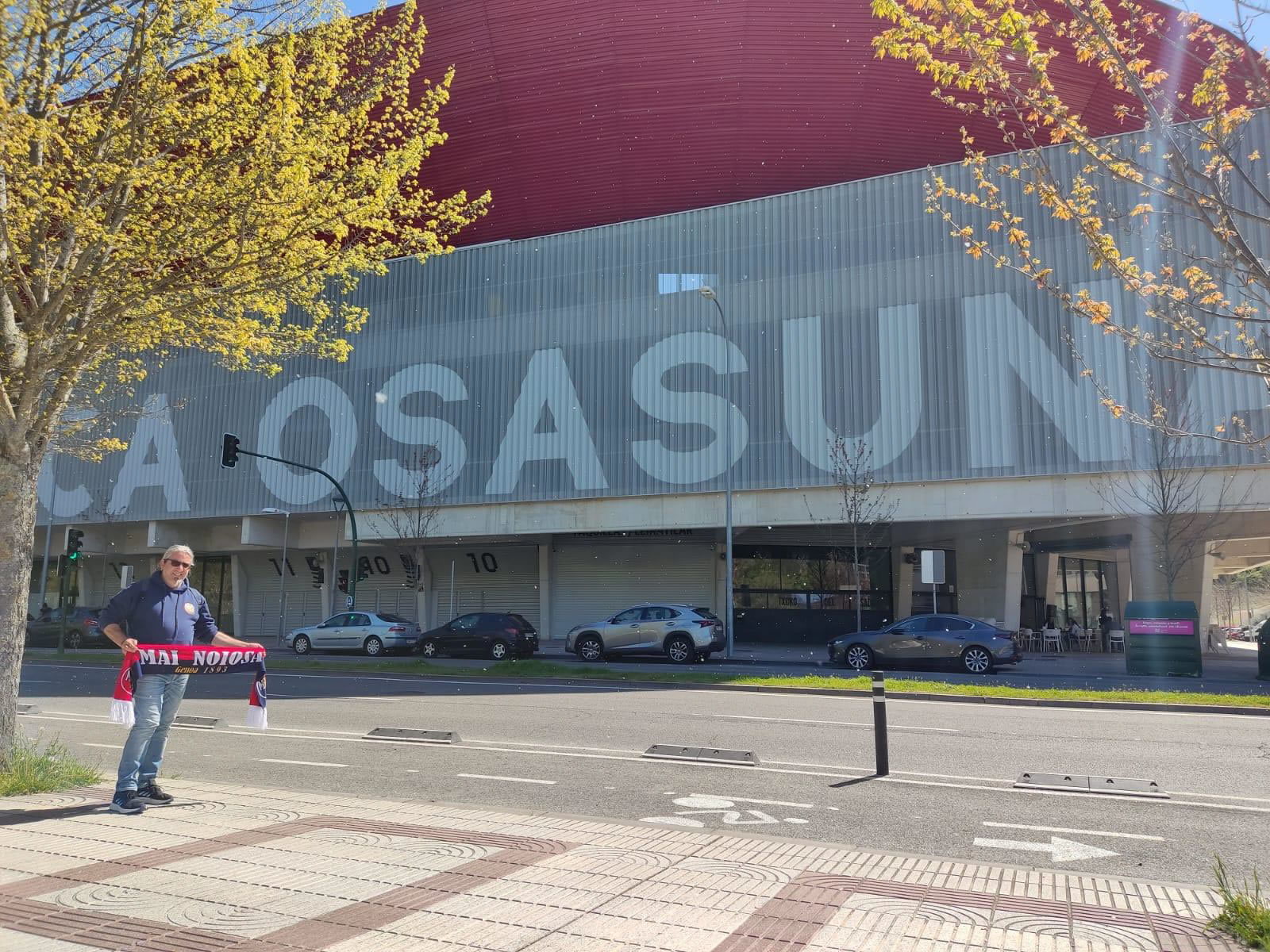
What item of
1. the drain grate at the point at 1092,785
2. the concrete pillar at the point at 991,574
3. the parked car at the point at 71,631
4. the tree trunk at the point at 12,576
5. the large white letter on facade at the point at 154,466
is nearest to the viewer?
the tree trunk at the point at 12,576

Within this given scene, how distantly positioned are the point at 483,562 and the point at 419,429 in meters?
6.76

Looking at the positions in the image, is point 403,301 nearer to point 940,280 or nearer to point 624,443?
point 624,443

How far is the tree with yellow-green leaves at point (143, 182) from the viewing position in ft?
24.9

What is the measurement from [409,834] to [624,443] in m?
26.5

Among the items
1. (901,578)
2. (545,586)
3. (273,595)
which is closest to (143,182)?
(545,586)

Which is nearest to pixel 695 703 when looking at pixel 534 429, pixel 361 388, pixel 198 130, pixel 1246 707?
pixel 1246 707

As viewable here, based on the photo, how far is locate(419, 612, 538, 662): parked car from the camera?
2817 cm

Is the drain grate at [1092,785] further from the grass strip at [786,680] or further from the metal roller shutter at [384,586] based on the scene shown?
the metal roller shutter at [384,586]

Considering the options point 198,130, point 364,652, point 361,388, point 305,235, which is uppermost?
point 361,388

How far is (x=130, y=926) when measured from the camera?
13.6 feet

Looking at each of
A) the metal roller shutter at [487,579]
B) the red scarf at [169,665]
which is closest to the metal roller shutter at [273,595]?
the metal roller shutter at [487,579]

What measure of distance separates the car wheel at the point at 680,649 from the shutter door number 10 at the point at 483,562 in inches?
589

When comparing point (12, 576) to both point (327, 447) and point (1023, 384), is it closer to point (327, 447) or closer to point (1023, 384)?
point (1023, 384)

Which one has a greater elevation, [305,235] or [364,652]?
[305,235]
